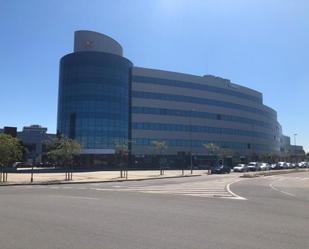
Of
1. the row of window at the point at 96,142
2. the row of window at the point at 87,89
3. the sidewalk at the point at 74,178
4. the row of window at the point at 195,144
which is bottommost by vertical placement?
the sidewalk at the point at 74,178

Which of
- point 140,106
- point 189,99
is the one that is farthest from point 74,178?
point 189,99

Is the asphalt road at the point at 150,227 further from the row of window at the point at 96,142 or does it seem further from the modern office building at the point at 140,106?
the modern office building at the point at 140,106

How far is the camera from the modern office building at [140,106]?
8638 cm

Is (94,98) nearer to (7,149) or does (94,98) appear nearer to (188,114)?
(188,114)

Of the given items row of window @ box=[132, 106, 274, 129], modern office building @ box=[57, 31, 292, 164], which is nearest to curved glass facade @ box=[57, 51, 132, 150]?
modern office building @ box=[57, 31, 292, 164]

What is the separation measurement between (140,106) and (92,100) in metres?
14.3

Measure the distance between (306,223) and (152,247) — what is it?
5.80 metres

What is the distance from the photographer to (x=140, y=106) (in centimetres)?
9675

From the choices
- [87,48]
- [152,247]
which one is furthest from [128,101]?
[152,247]

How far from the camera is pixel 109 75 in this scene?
293 feet

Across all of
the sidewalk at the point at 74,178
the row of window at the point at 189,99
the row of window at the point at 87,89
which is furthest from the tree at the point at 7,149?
the row of window at the point at 189,99

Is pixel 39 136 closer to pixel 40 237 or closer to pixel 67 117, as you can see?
pixel 67 117

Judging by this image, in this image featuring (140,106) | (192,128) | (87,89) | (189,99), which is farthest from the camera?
(189,99)

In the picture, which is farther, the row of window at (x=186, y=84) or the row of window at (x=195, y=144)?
the row of window at (x=186, y=84)
